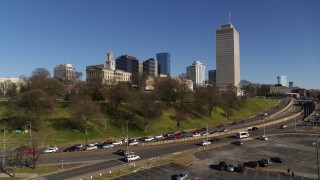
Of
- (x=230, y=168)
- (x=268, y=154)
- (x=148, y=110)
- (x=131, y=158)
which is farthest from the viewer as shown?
(x=148, y=110)

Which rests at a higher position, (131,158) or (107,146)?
(107,146)

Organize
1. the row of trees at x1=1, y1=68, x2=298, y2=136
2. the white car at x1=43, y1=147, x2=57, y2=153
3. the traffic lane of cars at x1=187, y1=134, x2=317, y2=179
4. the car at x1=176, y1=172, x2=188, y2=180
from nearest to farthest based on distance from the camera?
1. the car at x1=176, y1=172, x2=188, y2=180
2. the traffic lane of cars at x1=187, y1=134, x2=317, y2=179
3. the white car at x1=43, y1=147, x2=57, y2=153
4. the row of trees at x1=1, y1=68, x2=298, y2=136

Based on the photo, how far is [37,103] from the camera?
94.2m

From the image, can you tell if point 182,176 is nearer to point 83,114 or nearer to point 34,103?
point 83,114

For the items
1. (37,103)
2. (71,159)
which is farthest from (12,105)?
(71,159)

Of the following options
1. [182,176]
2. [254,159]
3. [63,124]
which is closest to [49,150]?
[63,124]

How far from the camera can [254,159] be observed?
2598 inches

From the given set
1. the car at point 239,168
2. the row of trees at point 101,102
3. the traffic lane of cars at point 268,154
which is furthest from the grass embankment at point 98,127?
the car at point 239,168

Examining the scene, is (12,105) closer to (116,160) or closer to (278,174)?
(116,160)

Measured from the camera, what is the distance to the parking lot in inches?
2106

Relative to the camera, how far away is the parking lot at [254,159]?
53.5 metres

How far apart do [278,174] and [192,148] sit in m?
27.2

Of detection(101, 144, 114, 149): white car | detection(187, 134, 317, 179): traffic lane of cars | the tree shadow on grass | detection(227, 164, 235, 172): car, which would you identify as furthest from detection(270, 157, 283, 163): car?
the tree shadow on grass

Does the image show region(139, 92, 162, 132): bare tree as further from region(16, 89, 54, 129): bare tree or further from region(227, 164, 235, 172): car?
region(227, 164, 235, 172): car
